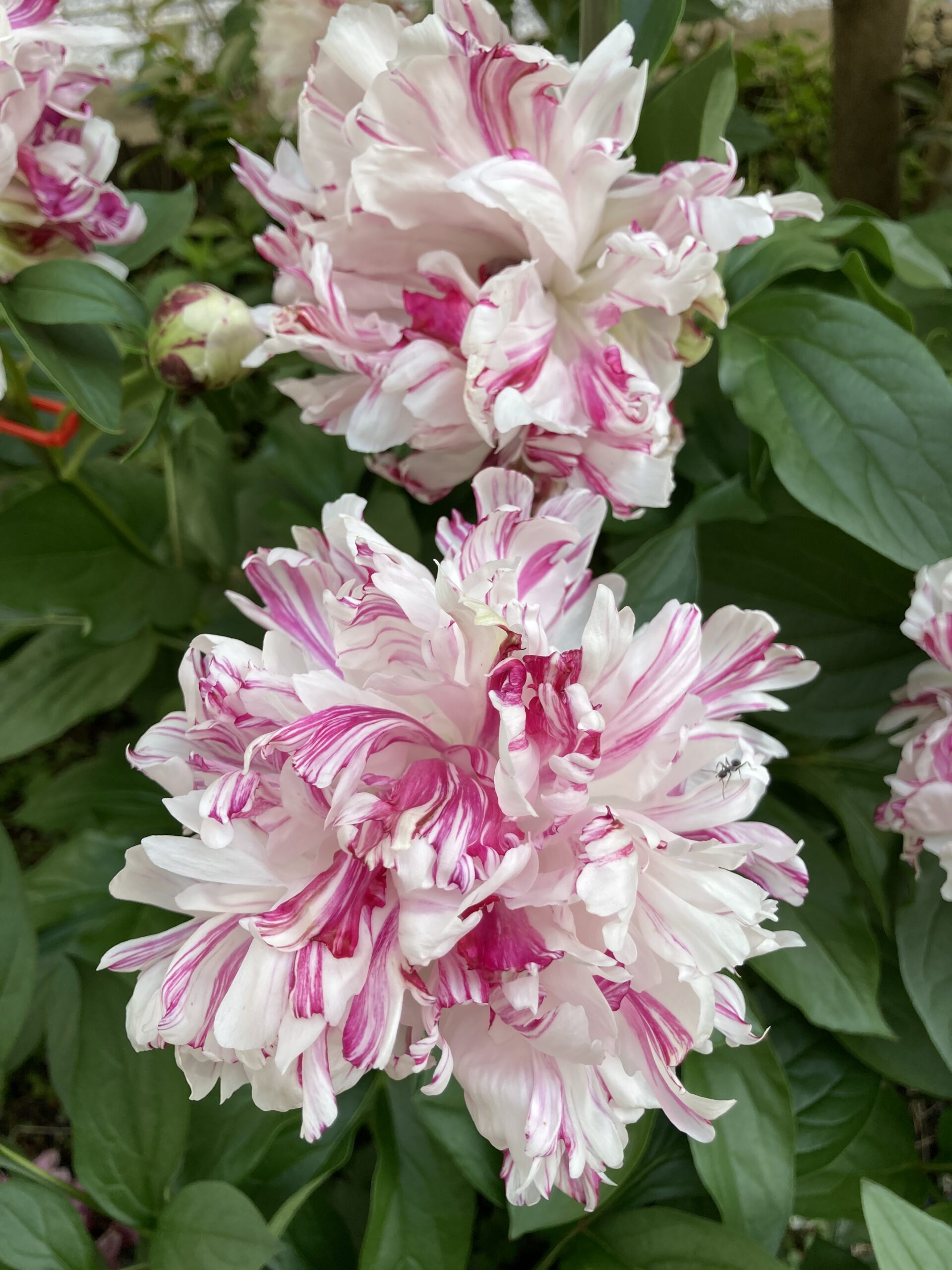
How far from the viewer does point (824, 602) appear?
49 centimetres

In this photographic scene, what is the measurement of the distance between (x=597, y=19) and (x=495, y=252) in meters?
0.11

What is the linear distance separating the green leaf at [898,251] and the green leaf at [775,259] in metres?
0.02

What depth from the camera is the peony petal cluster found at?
1.25 ft

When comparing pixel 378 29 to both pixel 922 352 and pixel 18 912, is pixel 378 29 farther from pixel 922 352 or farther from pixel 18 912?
pixel 18 912

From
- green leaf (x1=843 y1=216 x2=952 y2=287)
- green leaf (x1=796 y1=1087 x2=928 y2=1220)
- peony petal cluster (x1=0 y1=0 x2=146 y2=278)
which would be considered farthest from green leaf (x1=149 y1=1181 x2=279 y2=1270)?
green leaf (x1=843 y1=216 x2=952 y2=287)

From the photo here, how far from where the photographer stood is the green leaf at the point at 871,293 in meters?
0.44

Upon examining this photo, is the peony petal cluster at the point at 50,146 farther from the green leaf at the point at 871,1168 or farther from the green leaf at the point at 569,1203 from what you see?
the green leaf at the point at 871,1168

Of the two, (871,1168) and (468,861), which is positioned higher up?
(468,861)

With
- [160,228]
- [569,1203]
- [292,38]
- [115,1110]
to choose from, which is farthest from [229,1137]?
[292,38]

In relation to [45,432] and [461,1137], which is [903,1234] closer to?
[461,1137]

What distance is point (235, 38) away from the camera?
903 mm

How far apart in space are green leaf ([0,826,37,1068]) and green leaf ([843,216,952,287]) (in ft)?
1.63

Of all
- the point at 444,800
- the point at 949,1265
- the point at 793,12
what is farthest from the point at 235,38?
the point at 949,1265

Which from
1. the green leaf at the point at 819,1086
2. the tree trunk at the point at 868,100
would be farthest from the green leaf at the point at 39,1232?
the tree trunk at the point at 868,100
